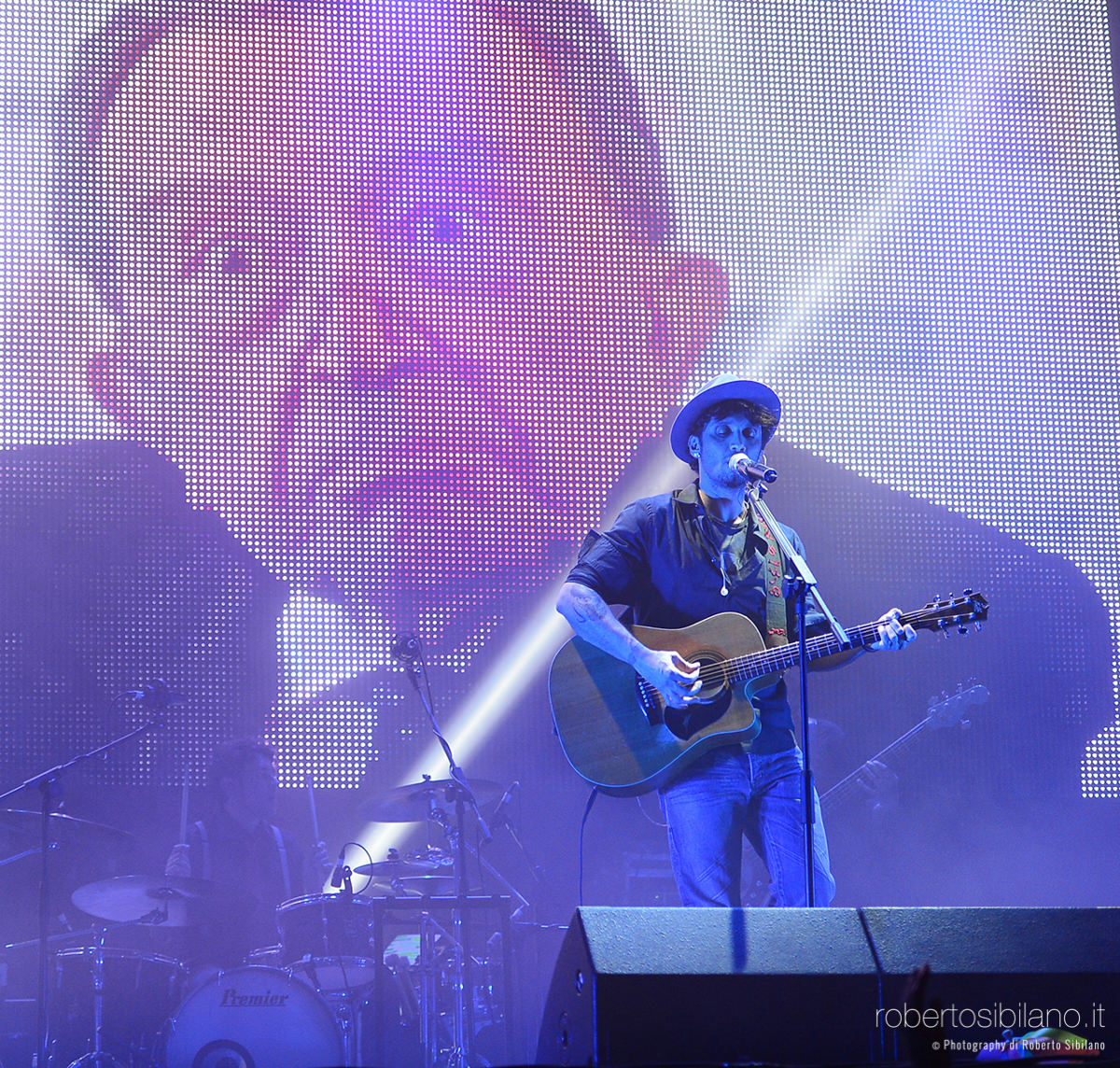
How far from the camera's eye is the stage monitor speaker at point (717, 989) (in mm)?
2156

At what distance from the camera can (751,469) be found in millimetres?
3795

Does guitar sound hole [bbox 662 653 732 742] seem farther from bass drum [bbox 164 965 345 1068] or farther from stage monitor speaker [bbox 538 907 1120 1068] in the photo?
bass drum [bbox 164 965 345 1068]

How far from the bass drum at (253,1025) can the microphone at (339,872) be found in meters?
0.42

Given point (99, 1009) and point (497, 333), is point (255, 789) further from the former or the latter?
point (497, 333)

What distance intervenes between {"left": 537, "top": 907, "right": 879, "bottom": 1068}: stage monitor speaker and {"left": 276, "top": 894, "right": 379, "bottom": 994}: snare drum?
315cm

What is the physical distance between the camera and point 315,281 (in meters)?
5.89

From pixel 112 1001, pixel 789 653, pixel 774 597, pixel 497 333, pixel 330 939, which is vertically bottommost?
pixel 112 1001

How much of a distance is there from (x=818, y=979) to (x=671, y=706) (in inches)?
63.9

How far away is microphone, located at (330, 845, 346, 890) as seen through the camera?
17.6ft

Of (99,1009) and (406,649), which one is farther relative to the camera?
(406,649)

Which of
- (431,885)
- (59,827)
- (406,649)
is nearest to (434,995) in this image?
(431,885)

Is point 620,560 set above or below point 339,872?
above

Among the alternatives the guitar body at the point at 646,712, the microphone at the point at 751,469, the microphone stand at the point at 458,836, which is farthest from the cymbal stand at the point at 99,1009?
the microphone at the point at 751,469

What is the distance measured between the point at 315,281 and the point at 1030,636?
372cm
